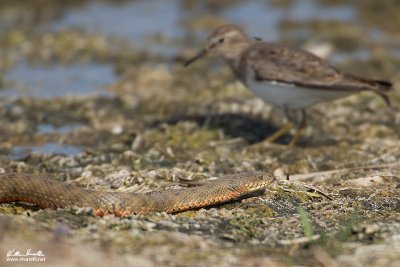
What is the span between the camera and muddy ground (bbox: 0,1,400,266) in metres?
4.35

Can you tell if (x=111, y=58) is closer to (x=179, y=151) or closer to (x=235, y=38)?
(x=235, y=38)

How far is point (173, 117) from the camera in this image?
366 inches

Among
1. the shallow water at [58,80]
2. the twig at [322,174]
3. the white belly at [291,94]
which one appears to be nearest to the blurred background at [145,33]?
the shallow water at [58,80]

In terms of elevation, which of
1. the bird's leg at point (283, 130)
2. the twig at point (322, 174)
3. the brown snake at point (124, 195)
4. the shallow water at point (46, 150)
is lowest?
the bird's leg at point (283, 130)

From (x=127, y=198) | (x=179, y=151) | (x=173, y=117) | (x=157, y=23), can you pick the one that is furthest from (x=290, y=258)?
(x=157, y=23)

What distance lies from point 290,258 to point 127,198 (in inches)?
53.4

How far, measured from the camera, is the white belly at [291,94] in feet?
26.4

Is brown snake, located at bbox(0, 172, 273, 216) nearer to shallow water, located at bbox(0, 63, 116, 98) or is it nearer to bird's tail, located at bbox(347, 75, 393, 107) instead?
bird's tail, located at bbox(347, 75, 393, 107)

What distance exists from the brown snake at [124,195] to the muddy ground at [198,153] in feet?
0.31

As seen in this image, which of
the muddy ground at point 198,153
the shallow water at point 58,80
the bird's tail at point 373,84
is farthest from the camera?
the shallow water at point 58,80

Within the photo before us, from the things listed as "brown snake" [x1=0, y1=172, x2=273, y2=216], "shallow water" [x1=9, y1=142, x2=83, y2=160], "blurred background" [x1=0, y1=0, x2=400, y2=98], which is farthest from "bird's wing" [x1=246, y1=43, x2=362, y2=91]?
"blurred background" [x1=0, y1=0, x2=400, y2=98]

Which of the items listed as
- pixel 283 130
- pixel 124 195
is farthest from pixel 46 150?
pixel 124 195

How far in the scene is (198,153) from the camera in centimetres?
767

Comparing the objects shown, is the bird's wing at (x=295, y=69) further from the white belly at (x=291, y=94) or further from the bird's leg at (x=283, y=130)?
the bird's leg at (x=283, y=130)
